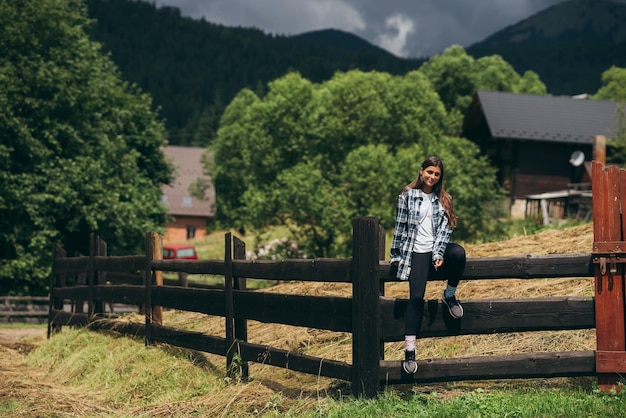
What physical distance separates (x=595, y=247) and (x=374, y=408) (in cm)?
232

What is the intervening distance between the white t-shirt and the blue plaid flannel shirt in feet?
0.09

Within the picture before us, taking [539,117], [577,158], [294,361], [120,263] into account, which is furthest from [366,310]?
[539,117]

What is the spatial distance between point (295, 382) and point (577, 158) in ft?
154

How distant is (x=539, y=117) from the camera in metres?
53.7

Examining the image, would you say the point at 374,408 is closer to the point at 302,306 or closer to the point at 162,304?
the point at 302,306

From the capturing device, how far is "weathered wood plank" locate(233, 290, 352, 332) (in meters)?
7.77

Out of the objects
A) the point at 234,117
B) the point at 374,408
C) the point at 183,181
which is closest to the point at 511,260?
the point at 374,408

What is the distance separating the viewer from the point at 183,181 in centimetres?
9206

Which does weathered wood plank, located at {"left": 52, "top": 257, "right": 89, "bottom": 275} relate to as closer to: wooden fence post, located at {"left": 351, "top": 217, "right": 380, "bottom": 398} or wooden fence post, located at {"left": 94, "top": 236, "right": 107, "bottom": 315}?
wooden fence post, located at {"left": 94, "top": 236, "right": 107, "bottom": 315}

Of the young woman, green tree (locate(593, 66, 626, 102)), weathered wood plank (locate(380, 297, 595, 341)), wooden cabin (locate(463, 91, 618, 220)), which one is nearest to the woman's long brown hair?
the young woman

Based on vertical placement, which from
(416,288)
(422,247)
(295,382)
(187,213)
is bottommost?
(295,382)

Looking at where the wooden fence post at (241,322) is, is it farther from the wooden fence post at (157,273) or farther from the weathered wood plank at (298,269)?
the wooden fence post at (157,273)

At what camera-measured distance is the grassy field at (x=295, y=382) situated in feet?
22.9

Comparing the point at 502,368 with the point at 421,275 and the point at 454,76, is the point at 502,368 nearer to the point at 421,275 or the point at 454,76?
the point at 421,275
